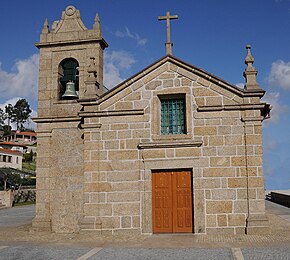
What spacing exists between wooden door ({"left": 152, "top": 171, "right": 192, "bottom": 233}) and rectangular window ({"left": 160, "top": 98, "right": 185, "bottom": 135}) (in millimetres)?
1387

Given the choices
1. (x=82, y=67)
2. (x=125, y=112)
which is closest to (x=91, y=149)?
(x=125, y=112)

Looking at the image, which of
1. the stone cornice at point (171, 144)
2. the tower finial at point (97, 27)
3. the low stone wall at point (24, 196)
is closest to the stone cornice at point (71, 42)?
the tower finial at point (97, 27)

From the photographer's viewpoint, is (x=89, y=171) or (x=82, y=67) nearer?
(x=89, y=171)

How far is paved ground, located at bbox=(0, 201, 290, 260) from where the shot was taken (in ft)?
27.0

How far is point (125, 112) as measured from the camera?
11812 millimetres

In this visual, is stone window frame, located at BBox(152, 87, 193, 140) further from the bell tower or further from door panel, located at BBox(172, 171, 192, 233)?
the bell tower

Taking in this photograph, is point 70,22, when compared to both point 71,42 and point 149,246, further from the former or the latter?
point 149,246

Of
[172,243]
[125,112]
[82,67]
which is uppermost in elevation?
[82,67]

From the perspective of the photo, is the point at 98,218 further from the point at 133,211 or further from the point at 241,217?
the point at 241,217

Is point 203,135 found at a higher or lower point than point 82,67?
lower

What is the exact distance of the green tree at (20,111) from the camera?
89750mm

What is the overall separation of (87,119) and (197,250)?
18.3ft

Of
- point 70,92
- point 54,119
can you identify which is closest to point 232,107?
point 70,92

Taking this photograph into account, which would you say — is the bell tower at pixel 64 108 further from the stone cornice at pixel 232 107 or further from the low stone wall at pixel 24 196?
the low stone wall at pixel 24 196
